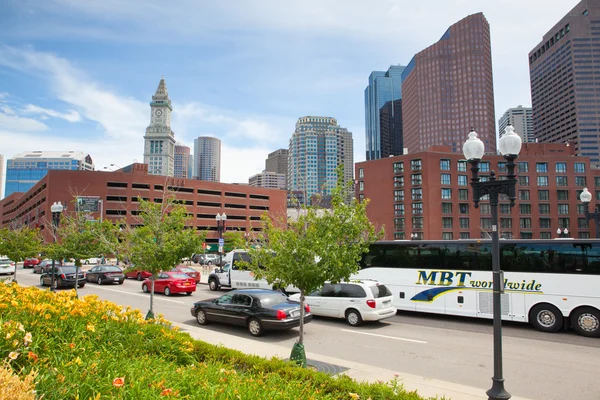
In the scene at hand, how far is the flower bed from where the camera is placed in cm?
413

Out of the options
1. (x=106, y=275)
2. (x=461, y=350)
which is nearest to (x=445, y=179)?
(x=106, y=275)

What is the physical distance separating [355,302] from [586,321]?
7721mm

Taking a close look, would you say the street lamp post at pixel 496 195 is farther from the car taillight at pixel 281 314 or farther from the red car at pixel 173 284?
the red car at pixel 173 284

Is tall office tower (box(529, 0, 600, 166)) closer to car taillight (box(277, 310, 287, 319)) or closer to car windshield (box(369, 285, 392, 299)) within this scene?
car windshield (box(369, 285, 392, 299))

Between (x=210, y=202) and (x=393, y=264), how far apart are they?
9028 cm

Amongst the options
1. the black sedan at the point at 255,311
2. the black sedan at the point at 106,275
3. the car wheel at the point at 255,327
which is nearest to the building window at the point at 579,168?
the black sedan at the point at 106,275

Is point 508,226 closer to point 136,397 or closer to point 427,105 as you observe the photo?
point 136,397

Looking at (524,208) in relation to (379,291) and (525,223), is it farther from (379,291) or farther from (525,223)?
(379,291)

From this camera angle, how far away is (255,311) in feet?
44.1

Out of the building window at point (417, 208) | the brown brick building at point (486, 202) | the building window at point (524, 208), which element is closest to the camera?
the brown brick building at point (486, 202)

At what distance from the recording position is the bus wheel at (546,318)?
14.1 metres

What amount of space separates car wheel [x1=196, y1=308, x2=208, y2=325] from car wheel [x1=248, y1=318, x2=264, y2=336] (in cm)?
237

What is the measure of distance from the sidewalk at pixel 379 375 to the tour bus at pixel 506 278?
4.93m

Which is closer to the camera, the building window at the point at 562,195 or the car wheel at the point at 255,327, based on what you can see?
the car wheel at the point at 255,327
